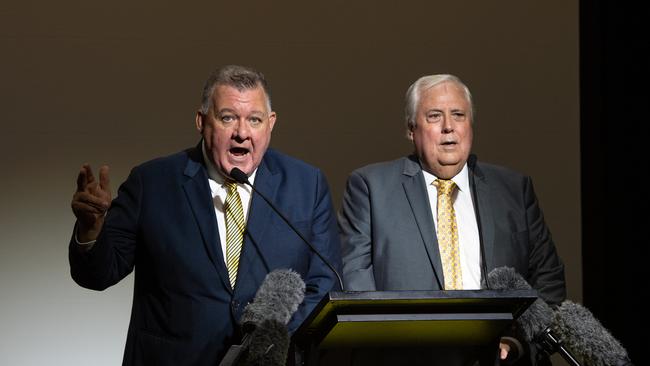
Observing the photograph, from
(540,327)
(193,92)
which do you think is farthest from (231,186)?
(193,92)

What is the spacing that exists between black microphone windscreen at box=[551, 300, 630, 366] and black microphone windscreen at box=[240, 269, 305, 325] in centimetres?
64

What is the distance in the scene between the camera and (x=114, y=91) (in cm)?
468

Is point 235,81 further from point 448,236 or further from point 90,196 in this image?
point 448,236

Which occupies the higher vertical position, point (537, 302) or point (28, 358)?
point (537, 302)

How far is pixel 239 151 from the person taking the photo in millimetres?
3215

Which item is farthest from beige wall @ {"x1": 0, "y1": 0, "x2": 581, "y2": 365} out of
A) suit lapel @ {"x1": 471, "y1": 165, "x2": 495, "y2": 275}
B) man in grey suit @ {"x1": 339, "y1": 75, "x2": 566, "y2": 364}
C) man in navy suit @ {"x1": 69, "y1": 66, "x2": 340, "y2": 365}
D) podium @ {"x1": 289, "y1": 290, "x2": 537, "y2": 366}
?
podium @ {"x1": 289, "y1": 290, "x2": 537, "y2": 366}

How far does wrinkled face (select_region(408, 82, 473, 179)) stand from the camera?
359cm

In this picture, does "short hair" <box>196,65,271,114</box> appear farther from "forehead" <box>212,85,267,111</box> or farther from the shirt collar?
the shirt collar

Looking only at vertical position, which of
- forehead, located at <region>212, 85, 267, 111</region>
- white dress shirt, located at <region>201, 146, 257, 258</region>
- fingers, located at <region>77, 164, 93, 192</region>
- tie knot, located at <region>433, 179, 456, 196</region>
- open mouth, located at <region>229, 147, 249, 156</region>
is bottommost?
tie knot, located at <region>433, 179, 456, 196</region>

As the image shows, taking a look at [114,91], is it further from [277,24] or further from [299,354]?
[299,354]

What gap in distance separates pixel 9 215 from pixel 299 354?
2.51 metres

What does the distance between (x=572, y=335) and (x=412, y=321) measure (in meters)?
0.41

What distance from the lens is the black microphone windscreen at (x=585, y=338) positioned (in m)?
2.50

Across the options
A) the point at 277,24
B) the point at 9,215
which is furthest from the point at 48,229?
the point at 277,24
